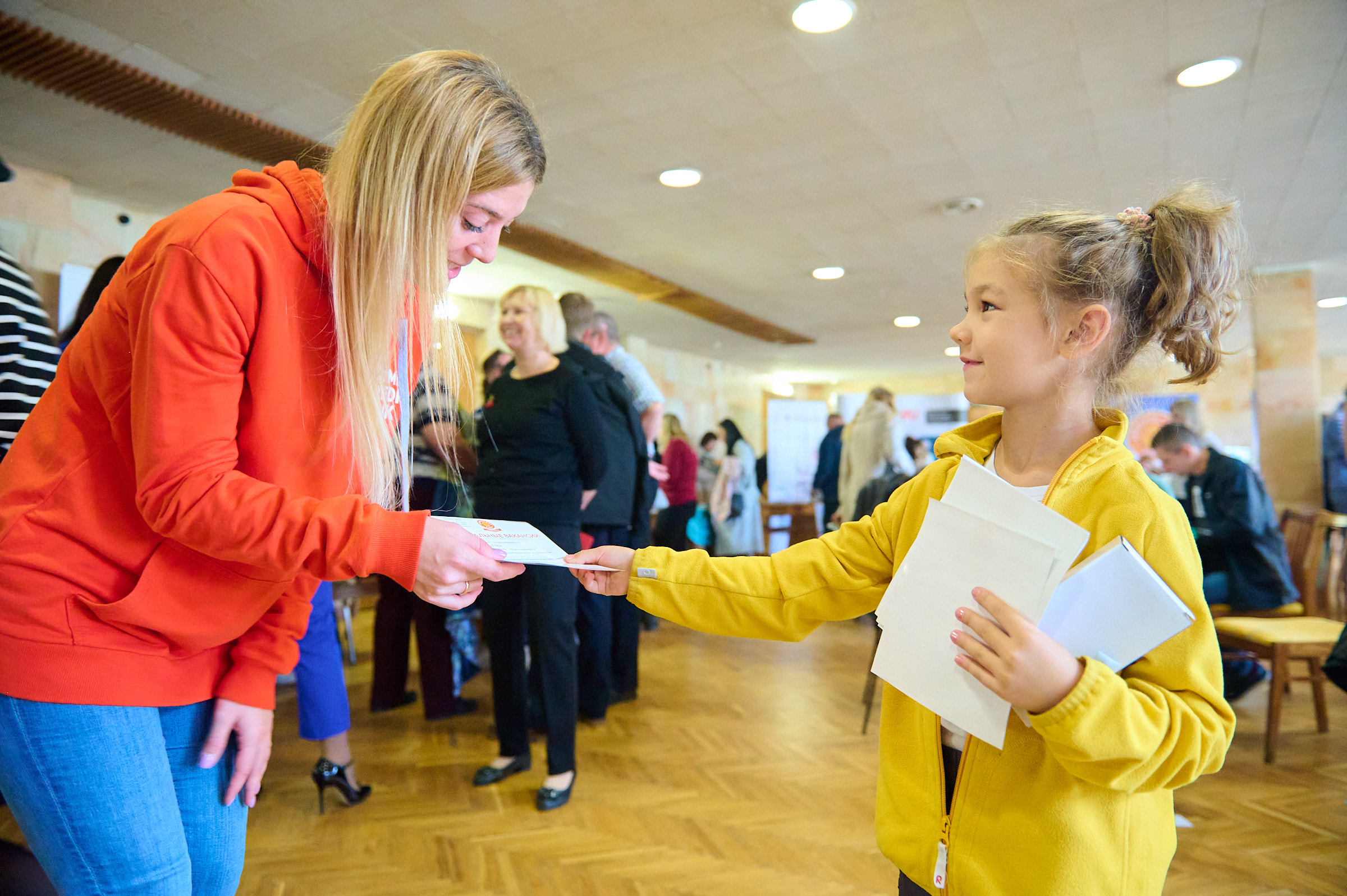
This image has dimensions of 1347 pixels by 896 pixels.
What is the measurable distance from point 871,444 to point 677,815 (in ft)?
11.1

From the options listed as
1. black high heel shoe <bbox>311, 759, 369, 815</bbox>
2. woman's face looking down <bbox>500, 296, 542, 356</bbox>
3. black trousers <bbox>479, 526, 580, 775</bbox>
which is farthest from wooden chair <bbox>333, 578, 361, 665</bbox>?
woman's face looking down <bbox>500, 296, 542, 356</bbox>

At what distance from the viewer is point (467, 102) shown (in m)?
0.99

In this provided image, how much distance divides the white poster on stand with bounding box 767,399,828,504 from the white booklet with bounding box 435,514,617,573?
7700 mm

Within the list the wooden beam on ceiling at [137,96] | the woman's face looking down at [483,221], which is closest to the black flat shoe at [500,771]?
the wooden beam on ceiling at [137,96]

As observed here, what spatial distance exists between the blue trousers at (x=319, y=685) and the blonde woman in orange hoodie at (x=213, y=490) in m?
1.64

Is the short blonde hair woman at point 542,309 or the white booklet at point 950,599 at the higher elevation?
the short blonde hair woman at point 542,309

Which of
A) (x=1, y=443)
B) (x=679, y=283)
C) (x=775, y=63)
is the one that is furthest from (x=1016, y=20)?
(x=679, y=283)

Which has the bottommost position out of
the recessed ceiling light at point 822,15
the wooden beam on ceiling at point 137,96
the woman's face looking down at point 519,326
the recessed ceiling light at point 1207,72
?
the woman's face looking down at point 519,326

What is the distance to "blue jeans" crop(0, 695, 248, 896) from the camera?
0.83 meters

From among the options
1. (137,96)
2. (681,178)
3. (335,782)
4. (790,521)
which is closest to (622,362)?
(681,178)

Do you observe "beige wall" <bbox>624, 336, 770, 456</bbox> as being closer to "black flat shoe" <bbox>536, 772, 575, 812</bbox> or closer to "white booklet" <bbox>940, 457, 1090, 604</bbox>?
"black flat shoe" <bbox>536, 772, 575, 812</bbox>

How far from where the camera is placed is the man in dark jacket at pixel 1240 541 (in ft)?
11.9

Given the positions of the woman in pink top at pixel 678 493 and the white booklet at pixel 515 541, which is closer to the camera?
the white booklet at pixel 515 541

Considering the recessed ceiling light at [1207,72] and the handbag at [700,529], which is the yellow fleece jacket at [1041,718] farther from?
the handbag at [700,529]
